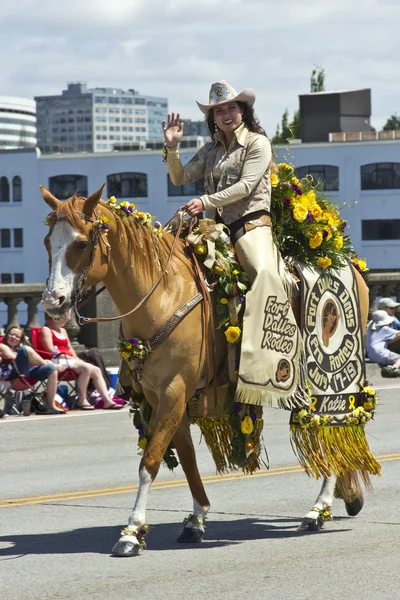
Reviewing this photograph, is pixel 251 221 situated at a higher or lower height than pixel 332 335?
higher

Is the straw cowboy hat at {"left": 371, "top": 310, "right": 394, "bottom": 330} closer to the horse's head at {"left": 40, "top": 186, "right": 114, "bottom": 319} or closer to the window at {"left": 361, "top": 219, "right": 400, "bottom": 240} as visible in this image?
the horse's head at {"left": 40, "top": 186, "right": 114, "bottom": 319}

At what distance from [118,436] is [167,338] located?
6.38 metres

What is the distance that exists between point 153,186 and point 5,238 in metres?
14.7

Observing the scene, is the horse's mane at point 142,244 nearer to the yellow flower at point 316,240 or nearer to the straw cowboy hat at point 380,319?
the yellow flower at point 316,240

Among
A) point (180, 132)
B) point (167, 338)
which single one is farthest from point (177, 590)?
point (180, 132)

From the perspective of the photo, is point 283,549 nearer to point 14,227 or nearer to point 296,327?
point 296,327

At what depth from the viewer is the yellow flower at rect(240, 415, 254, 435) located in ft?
27.8

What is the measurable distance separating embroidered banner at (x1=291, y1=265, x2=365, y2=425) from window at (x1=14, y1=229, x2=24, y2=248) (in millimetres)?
92994

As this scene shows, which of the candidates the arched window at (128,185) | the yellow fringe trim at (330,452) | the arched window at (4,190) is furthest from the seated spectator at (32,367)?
the arched window at (4,190)

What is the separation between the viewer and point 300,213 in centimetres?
898

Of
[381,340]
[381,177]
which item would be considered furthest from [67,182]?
[381,340]

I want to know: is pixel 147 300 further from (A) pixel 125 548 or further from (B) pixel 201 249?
(A) pixel 125 548

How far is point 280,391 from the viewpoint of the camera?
8.62 m

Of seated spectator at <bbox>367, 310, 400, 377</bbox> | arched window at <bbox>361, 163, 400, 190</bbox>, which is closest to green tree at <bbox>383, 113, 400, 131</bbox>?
arched window at <bbox>361, 163, 400, 190</bbox>
